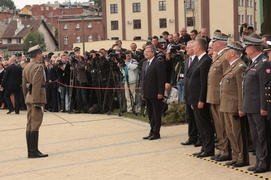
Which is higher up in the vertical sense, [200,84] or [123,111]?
[200,84]

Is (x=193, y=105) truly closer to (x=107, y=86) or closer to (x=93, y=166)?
(x=93, y=166)

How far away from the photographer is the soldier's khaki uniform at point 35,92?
35.1 feet

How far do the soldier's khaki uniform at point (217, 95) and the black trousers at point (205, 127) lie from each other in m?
0.25

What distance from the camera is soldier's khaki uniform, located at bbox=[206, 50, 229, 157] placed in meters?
9.34

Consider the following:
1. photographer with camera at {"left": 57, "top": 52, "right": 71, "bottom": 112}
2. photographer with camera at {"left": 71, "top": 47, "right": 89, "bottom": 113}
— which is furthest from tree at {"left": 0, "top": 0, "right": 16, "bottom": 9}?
photographer with camera at {"left": 71, "top": 47, "right": 89, "bottom": 113}

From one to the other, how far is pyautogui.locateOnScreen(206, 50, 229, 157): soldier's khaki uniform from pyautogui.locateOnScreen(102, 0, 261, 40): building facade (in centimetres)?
6194

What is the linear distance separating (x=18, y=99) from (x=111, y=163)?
35.7 feet

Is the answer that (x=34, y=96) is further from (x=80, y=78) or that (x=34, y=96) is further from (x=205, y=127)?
(x=80, y=78)

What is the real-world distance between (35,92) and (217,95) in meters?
3.63

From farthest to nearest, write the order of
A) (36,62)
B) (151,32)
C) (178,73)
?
(151,32) < (178,73) < (36,62)

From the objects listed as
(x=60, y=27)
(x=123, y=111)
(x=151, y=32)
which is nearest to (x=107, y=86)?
(x=123, y=111)

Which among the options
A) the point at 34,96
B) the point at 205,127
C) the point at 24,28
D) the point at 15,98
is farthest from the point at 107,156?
the point at 24,28

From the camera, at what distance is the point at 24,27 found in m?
107

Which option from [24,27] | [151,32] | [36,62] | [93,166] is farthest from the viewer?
[24,27]
